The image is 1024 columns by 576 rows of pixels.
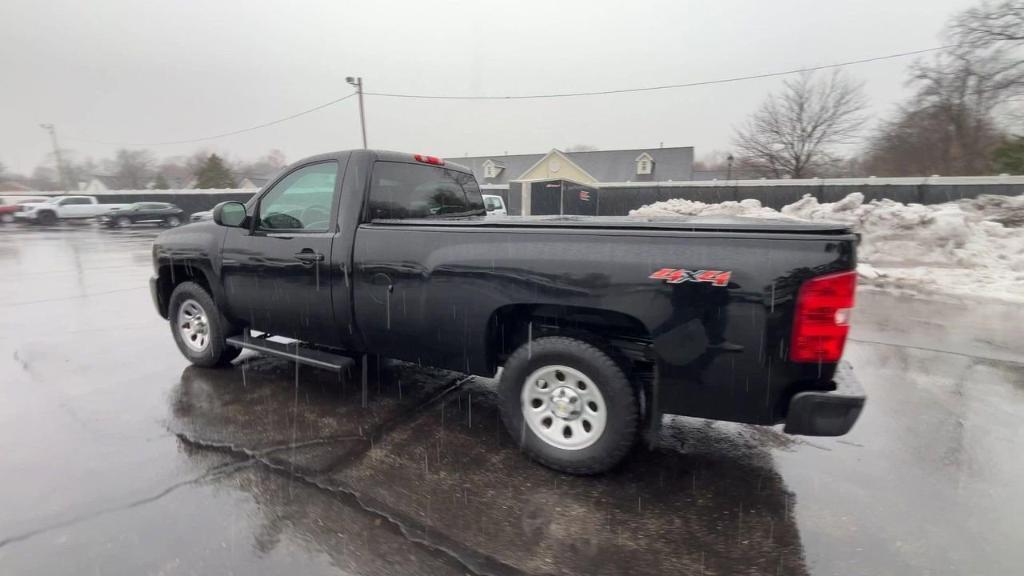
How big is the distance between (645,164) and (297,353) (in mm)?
47435

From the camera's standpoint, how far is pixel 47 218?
102 feet

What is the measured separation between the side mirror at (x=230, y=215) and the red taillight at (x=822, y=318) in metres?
4.14

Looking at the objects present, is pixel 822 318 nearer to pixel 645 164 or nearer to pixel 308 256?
pixel 308 256

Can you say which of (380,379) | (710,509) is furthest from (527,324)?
(380,379)

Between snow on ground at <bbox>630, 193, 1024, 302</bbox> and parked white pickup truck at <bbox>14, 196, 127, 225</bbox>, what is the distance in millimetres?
36860

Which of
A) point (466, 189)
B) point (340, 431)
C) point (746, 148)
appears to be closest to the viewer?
point (340, 431)

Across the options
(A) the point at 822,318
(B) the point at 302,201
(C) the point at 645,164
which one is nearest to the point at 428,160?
(B) the point at 302,201

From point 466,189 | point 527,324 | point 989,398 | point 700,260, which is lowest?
point 989,398

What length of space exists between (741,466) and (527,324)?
167 centimetres

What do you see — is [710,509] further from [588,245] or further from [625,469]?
[588,245]

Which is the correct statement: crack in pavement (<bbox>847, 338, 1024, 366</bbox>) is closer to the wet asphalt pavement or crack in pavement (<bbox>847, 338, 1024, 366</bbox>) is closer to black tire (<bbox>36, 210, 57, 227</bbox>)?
the wet asphalt pavement

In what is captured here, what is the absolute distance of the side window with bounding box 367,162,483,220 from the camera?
4078 mm

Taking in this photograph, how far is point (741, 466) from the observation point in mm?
3408

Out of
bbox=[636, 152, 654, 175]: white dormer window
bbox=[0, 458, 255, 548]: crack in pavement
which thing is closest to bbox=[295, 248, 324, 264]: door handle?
bbox=[0, 458, 255, 548]: crack in pavement
